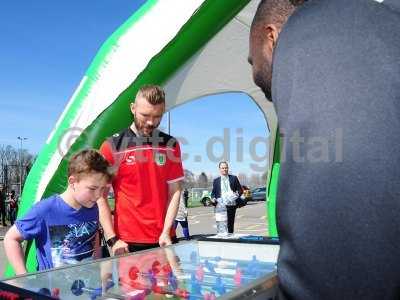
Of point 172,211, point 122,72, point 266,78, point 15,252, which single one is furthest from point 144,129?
point 266,78

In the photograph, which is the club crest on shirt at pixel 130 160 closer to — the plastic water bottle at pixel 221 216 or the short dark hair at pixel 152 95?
the short dark hair at pixel 152 95

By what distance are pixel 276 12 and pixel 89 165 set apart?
1715 mm

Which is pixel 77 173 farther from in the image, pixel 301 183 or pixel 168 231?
pixel 301 183

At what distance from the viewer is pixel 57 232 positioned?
Answer: 7.30ft

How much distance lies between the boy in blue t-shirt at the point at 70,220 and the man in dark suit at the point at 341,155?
1818 millimetres

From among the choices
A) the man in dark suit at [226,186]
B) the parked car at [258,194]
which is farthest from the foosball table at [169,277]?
the parked car at [258,194]

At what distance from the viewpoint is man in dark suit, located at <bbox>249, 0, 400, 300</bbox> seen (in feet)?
1.56

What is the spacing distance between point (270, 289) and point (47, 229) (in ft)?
4.26

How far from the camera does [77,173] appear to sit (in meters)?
2.28

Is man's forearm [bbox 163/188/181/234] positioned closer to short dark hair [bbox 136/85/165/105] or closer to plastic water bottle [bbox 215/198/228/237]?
short dark hair [bbox 136/85/165/105]

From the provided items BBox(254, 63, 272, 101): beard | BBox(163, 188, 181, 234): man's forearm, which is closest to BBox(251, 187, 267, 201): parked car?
BBox(163, 188, 181, 234): man's forearm

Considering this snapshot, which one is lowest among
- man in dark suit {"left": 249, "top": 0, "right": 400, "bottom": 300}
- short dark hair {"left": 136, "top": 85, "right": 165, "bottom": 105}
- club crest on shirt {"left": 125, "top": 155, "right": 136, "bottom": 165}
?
man in dark suit {"left": 249, "top": 0, "right": 400, "bottom": 300}

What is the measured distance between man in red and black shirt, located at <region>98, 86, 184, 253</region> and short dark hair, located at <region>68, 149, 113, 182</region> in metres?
0.10

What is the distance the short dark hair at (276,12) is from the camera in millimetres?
667
